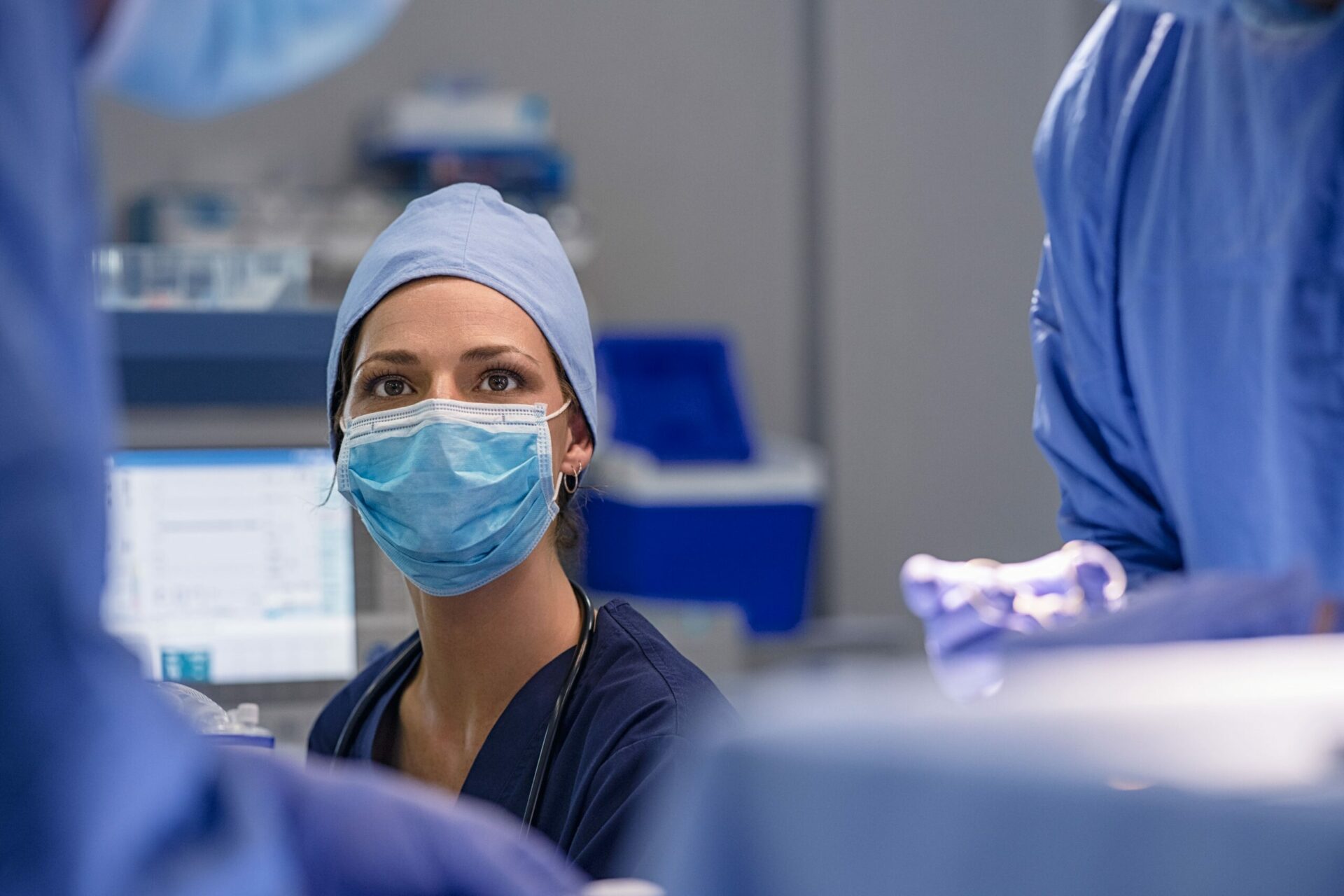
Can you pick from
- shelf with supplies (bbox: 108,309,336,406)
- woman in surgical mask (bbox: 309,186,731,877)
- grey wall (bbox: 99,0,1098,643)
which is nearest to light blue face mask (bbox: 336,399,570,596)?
woman in surgical mask (bbox: 309,186,731,877)

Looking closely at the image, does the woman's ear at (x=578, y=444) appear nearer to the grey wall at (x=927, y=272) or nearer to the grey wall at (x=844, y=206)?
the grey wall at (x=844, y=206)

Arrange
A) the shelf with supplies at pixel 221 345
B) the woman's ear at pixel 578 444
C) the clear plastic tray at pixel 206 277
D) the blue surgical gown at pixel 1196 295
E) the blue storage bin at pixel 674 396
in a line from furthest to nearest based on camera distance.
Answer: the blue storage bin at pixel 674 396
the clear plastic tray at pixel 206 277
the shelf with supplies at pixel 221 345
the woman's ear at pixel 578 444
the blue surgical gown at pixel 1196 295

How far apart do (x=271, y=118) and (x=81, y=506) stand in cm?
333

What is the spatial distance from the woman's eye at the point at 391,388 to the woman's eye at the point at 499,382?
0.24 ft

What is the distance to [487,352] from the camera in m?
1.17

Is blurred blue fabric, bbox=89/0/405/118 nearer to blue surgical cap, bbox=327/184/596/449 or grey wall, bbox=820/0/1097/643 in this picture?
blue surgical cap, bbox=327/184/596/449

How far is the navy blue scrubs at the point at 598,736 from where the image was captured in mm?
1002

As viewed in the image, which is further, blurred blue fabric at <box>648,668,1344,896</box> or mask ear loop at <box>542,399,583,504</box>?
mask ear loop at <box>542,399,583,504</box>

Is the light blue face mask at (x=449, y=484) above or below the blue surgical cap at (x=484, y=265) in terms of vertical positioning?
below

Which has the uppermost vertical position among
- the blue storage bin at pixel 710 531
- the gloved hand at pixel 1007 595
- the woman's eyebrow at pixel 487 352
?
the woman's eyebrow at pixel 487 352

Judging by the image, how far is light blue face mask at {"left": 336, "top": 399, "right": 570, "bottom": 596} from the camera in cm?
115

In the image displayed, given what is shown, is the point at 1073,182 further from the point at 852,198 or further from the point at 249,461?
the point at 852,198

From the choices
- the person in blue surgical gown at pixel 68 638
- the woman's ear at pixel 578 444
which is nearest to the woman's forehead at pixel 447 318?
the woman's ear at pixel 578 444

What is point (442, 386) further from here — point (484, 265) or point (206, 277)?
point (206, 277)
